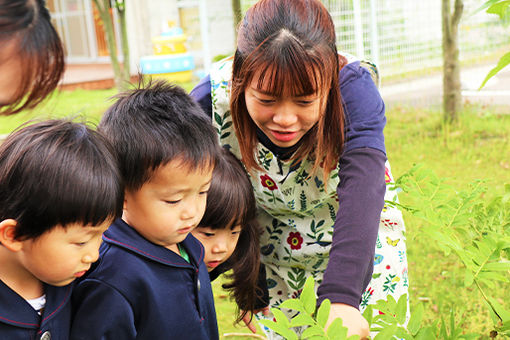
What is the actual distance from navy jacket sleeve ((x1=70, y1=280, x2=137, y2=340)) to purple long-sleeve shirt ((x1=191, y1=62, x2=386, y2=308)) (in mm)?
489

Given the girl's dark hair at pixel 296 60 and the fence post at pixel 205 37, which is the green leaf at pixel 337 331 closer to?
the girl's dark hair at pixel 296 60

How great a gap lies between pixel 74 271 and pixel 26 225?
0.15 m

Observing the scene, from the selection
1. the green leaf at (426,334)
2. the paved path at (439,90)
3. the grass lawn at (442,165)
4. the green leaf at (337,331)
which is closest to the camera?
the green leaf at (337,331)

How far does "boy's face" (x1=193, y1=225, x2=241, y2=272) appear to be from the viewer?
205 cm

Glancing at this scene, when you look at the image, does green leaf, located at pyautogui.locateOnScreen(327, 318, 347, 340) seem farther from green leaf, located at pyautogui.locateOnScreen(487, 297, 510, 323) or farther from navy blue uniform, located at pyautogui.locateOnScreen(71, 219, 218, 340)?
navy blue uniform, located at pyautogui.locateOnScreen(71, 219, 218, 340)

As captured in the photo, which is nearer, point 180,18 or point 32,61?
point 32,61

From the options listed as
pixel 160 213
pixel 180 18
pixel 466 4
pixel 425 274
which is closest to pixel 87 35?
pixel 180 18

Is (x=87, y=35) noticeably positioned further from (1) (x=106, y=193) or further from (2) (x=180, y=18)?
(1) (x=106, y=193)

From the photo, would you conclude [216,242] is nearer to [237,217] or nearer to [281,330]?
[237,217]

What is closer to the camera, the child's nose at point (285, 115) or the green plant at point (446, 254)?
the green plant at point (446, 254)

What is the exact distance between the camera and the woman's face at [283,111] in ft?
5.58

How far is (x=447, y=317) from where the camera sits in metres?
2.76

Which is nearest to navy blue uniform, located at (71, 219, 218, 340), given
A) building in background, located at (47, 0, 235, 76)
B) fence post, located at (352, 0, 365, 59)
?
fence post, located at (352, 0, 365, 59)

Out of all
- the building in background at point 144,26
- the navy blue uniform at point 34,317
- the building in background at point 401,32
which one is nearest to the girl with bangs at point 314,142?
the navy blue uniform at point 34,317
